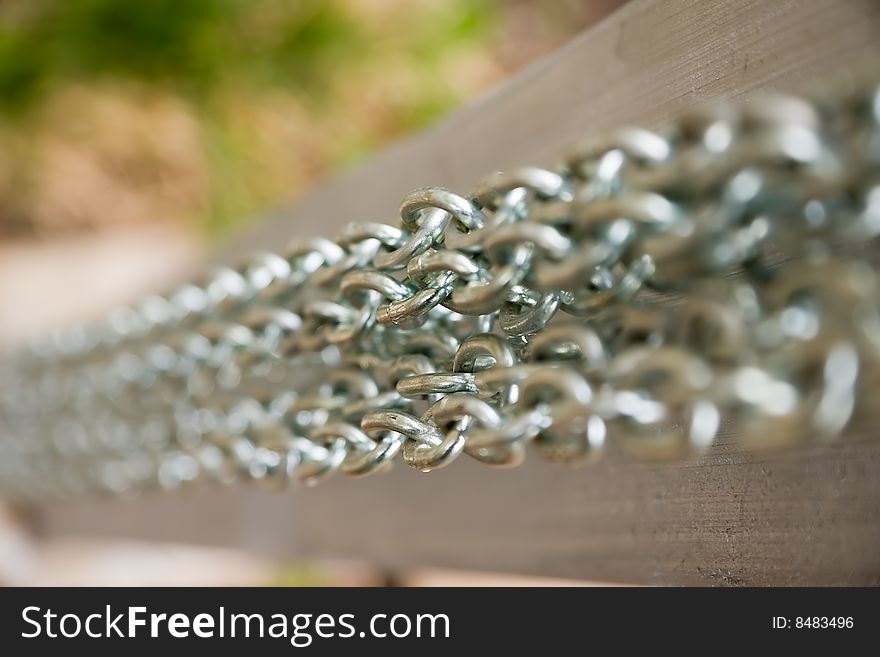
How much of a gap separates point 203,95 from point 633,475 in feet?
2.49

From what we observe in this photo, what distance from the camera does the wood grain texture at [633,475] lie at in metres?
0.19

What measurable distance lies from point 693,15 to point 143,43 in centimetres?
75

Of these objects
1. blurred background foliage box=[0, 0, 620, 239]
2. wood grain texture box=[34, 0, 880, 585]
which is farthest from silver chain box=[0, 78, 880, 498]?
blurred background foliage box=[0, 0, 620, 239]

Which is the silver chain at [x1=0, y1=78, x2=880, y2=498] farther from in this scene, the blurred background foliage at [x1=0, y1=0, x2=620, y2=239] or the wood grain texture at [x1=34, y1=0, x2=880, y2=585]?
the blurred background foliage at [x1=0, y1=0, x2=620, y2=239]

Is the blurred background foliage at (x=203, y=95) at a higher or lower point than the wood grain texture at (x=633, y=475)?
higher

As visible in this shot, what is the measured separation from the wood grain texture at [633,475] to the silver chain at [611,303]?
1.0 inches

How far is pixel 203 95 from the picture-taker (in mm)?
884

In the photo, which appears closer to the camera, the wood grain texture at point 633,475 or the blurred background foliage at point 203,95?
the wood grain texture at point 633,475

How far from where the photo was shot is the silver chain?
0.12m

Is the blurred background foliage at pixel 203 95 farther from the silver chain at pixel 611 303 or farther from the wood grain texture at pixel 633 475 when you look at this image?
the silver chain at pixel 611 303

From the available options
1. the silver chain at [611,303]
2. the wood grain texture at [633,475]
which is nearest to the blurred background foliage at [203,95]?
the wood grain texture at [633,475]

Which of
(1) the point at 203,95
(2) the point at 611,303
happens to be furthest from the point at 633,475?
(1) the point at 203,95

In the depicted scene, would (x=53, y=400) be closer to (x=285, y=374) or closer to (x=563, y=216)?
(x=285, y=374)

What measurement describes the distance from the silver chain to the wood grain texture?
3 centimetres
